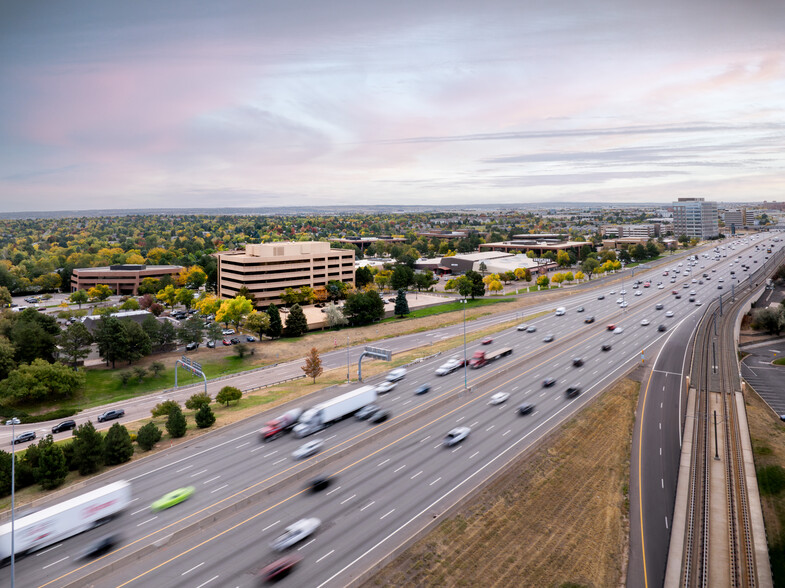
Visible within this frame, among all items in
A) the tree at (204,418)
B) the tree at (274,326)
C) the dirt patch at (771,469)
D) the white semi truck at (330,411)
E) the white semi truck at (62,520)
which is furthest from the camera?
the tree at (274,326)

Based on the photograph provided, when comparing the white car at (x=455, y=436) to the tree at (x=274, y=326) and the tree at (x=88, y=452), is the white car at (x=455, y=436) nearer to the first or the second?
the tree at (x=88, y=452)

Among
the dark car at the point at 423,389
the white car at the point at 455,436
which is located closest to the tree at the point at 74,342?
the dark car at the point at 423,389

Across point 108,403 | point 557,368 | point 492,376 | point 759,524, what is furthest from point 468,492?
point 108,403

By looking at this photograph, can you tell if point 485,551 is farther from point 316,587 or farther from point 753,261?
point 753,261

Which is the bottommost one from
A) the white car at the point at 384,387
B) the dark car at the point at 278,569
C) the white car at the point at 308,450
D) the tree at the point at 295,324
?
the dark car at the point at 278,569

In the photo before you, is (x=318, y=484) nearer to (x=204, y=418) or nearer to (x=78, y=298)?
(x=204, y=418)
